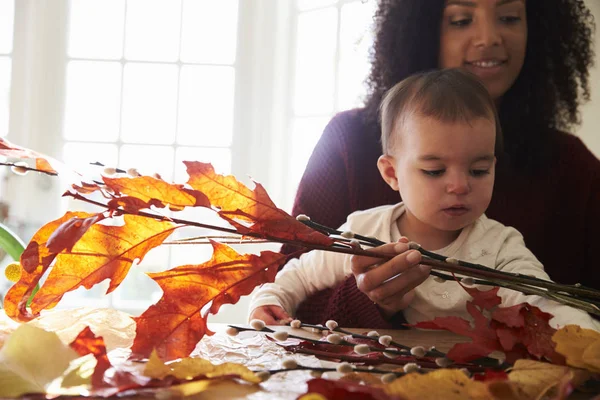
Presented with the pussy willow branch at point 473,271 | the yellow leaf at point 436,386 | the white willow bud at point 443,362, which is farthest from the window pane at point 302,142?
the yellow leaf at point 436,386

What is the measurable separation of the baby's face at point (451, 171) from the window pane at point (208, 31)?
202 cm

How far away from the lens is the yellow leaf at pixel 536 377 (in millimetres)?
408

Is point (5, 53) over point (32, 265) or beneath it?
over

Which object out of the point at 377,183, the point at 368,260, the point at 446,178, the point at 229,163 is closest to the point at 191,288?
the point at 368,260

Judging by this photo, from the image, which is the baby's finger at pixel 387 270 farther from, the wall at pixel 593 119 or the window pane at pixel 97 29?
the window pane at pixel 97 29

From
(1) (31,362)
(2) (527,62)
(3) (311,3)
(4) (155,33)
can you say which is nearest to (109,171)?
(1) (31,362)

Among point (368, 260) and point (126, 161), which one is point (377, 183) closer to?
point (368, 260)

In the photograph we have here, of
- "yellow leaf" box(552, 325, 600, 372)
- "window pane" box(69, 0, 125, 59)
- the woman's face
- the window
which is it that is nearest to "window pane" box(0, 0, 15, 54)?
the window

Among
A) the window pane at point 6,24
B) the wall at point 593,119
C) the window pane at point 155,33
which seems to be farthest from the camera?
the window pane at point 155,33

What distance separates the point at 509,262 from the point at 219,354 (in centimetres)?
49

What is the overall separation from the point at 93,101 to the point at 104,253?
2.47 m

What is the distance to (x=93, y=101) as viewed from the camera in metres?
2.84

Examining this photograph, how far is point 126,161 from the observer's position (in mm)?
2834

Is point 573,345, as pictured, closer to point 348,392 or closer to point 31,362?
point 348,392
